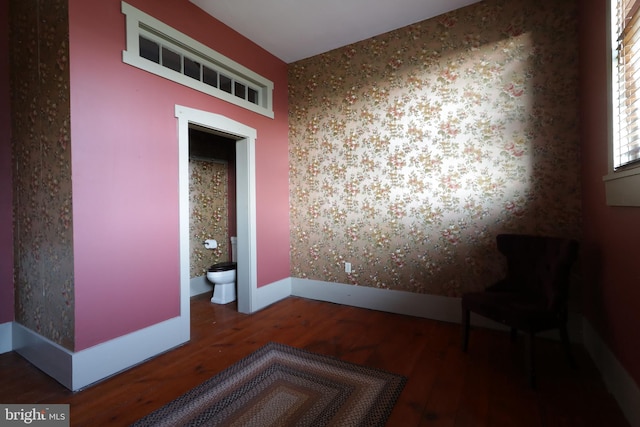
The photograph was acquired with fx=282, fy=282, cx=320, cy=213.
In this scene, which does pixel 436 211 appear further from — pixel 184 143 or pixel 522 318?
pixel 184 143

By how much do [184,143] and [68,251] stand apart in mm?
1107

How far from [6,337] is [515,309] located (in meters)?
3.80

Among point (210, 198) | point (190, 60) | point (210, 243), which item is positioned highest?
point (190, 60)

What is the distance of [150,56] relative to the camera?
8.45ft

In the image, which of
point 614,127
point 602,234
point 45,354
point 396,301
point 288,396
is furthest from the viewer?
point 396,301

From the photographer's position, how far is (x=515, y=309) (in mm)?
1798

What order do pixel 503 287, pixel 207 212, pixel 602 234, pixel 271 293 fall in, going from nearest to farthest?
pixel 602 234 < pixel 503 287 < pixel 271 293 < pixel 207 212

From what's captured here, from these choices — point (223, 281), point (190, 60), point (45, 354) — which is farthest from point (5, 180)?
point (223, 281)

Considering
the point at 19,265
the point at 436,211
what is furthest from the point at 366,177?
the point at 19,265

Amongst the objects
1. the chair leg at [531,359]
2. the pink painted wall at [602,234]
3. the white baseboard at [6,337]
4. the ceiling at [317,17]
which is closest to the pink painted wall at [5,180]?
the white baseboard at [6,337]

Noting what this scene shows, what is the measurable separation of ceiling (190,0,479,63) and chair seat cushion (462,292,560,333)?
253cm

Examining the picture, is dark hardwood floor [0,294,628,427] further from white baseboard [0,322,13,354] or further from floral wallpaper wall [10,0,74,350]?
floral wallpaper wall [10,0,74,350]

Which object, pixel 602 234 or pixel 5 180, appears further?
pixel 5 180

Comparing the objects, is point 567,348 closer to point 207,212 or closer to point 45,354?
point 45,354
